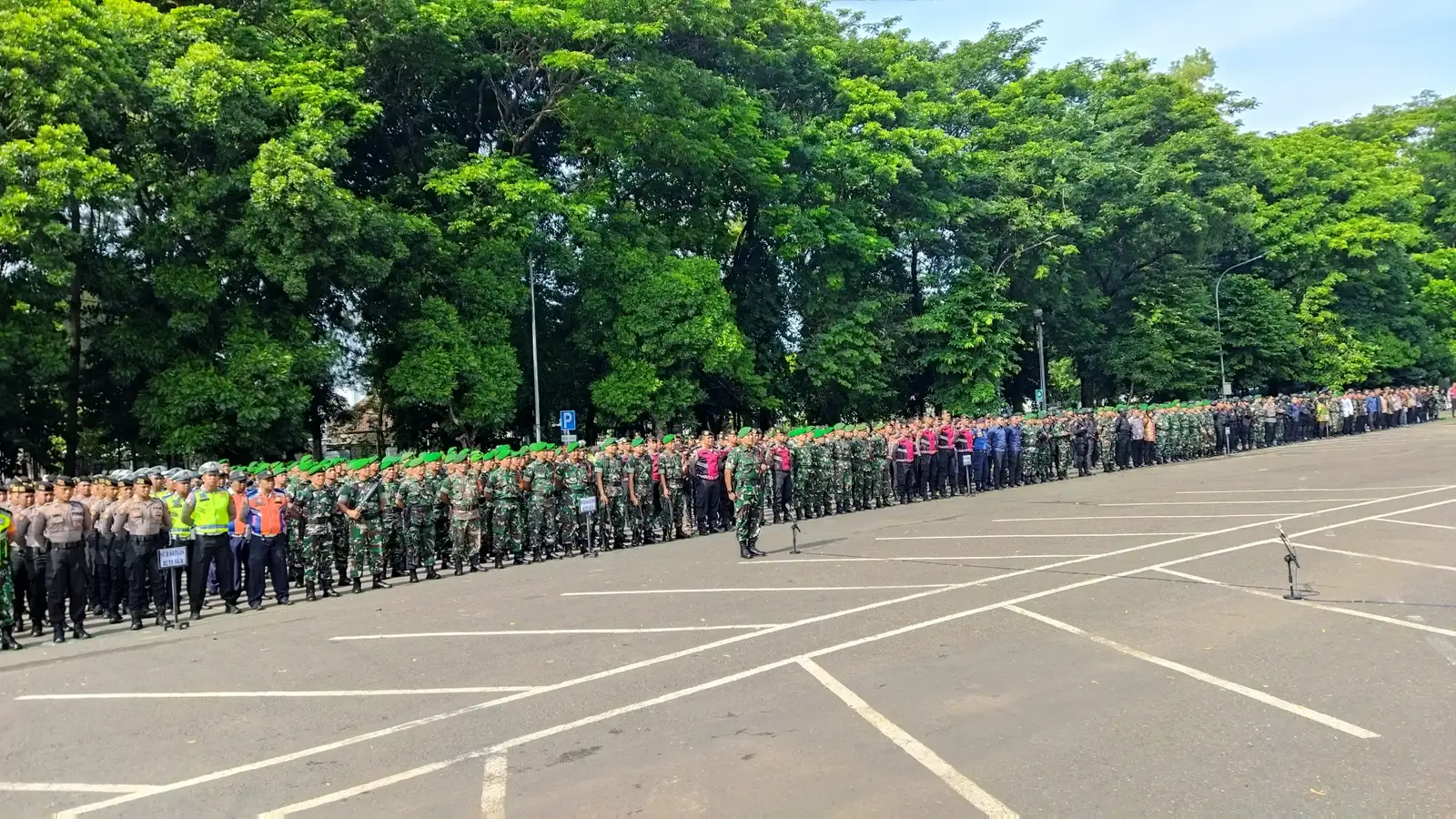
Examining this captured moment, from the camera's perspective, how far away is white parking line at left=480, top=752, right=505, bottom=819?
195 inches

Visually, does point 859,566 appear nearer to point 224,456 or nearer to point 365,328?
point 224,456

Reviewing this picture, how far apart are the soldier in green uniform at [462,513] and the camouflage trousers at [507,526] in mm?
282

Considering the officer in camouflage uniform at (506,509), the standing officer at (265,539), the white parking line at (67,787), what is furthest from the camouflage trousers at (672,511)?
the white parking line at (67,787)

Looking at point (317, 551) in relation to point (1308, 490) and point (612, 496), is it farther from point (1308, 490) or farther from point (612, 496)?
point (1308, 490)

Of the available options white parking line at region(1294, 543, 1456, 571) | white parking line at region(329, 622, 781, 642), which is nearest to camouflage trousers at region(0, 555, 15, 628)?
white parking line at region(329, 622, 781, 642)

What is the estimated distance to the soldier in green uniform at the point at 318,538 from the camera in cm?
1353

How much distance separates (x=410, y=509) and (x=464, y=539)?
3.10 feet

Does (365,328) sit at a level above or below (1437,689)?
above

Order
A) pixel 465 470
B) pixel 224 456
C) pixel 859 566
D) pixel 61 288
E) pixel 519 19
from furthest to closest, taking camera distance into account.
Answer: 1. pixel 519 19
2. pixel 224 456
3. pixel 61 288
4. pixel 465 470
5. pixel 859 566

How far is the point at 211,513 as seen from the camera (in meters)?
12.4

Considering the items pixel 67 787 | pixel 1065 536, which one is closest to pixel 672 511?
pixel 1065 536

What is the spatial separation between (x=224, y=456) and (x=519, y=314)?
10173 millimetres

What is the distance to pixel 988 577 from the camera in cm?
1088

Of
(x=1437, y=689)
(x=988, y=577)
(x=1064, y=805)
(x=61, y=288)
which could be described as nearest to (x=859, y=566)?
(x=988, y=577)
